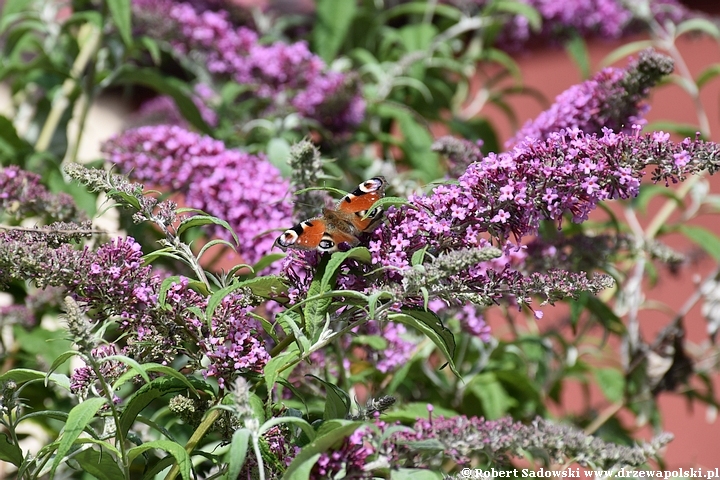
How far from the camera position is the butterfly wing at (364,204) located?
4.44 feet

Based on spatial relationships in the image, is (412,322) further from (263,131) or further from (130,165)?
(263,131)

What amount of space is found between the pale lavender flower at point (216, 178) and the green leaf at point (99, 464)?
57 cm

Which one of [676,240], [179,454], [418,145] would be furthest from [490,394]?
[676,240]

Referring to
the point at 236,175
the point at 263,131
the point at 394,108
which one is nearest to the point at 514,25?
the point at 394,108

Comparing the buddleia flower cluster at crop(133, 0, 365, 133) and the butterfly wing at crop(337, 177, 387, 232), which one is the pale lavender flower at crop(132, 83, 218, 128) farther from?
the butterfly wing at crop(337, 177, 387, 232)

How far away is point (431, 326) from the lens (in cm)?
130

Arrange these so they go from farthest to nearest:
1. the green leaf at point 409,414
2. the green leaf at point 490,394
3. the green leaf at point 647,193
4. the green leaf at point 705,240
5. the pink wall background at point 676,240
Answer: the pink wall background at point 676,240 < the green leaf at point 647,193 < the green leaf at point 705,240 < the green leaf at point 490,394 < the green leaf at point 409,414

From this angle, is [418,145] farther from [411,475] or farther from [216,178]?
[411,475]

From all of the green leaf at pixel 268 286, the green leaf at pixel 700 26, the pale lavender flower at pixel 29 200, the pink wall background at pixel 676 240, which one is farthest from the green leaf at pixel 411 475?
the green leaf at pixel 700 26

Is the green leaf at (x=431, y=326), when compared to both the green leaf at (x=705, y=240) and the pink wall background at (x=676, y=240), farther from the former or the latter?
the pink wall background at (x=676, y=240)

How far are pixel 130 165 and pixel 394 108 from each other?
931mm

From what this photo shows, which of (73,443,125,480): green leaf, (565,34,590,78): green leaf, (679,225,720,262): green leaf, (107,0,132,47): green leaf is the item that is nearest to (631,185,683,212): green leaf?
(679,225,720,262): green leaf

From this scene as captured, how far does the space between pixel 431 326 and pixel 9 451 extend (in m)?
0.75

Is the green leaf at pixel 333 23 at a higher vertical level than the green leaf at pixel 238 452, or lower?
higher
